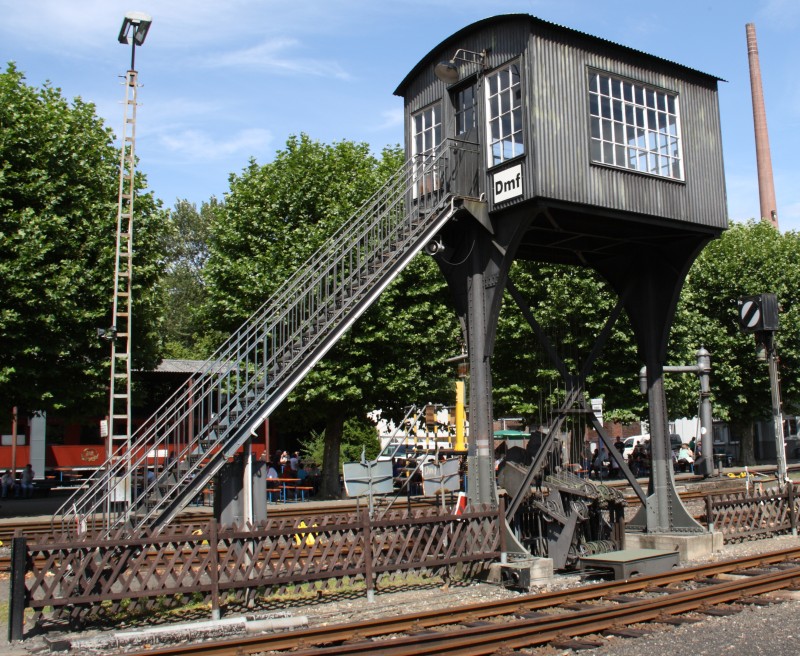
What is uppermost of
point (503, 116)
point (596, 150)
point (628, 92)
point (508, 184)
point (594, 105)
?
point (628, 92)

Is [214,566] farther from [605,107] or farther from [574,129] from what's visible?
[605,107]

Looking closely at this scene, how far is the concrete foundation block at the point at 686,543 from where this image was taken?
15.9 metres

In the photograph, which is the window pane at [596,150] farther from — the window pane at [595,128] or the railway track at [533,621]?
the railway track at [533,621]

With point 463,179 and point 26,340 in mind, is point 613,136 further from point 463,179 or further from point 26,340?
point 26,340

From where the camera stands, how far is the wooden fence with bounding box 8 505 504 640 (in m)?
10.5

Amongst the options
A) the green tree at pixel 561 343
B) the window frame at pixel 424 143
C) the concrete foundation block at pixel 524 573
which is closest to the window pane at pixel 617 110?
the window frame at pixel 424 143

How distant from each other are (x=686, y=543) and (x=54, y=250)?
1797cm

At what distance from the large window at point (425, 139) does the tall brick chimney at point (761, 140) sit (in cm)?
4260

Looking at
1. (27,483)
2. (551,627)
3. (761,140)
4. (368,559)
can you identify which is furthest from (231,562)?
(761,140)

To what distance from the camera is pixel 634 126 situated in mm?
16188

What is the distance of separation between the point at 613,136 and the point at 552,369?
17.8 m

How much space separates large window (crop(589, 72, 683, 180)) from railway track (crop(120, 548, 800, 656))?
25.3 feet

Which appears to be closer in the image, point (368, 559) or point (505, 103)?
point (368, 559)

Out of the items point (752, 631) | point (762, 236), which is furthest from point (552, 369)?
point (752, 631)
